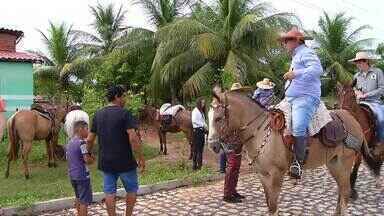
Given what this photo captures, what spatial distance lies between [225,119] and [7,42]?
1710cm

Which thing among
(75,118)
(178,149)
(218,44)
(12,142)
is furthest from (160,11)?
(75,118)

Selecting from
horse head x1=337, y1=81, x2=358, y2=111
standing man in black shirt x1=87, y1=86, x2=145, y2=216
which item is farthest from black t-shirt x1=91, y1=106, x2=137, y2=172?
horse head x1=337, y1=81, x2=358, y2=111

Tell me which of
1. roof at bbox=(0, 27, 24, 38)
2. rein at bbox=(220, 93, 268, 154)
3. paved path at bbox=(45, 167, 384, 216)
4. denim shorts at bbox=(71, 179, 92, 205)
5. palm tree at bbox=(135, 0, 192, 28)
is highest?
palm tree at bbox=(135, 0, 192, 28)

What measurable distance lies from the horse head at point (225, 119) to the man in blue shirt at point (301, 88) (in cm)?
71

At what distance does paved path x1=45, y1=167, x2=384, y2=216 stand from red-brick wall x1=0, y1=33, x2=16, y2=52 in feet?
47.0

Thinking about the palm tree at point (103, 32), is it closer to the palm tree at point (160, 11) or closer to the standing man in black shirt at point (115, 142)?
the palm tree at point (160, 11)

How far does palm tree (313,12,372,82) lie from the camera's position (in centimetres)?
2973

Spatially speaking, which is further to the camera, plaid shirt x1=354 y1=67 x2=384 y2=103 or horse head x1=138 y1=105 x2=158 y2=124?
horse head x1=138 y1=105 x2=158 y2=124

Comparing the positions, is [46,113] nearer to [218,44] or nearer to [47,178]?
[47,178]

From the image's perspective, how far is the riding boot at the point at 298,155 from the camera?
6.11 meters

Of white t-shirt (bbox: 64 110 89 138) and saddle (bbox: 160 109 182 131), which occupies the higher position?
white t-shirt (bbox: 64 110 89 138)

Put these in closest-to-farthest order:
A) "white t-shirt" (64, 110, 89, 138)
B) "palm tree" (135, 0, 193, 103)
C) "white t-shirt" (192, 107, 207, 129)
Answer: "white t-shirt" (64, 110, 89, 138) < "white t-shirt" (192, 107, 207, 129) < "palm tree" (135, 0, 193, 103)

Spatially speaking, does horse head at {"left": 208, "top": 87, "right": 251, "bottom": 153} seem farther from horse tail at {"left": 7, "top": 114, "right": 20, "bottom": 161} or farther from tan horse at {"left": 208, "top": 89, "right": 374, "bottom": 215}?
horse tail at {"left": 7, "top": 114, "right": 20, "bottom": 161}

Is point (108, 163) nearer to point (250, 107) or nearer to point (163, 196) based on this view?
point (250, 107)
